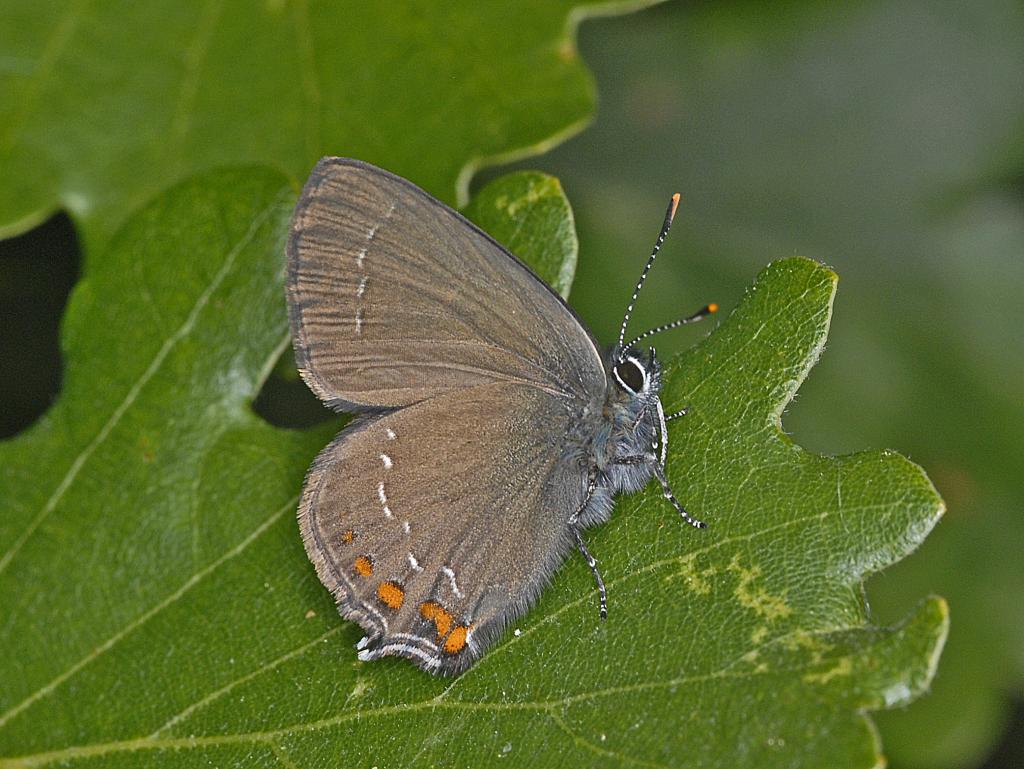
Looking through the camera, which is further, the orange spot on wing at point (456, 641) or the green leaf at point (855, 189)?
the green leaf at point (855, 189)

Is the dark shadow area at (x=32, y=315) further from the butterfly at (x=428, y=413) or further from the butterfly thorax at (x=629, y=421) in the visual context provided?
the butterfly thorax at (x=629, y=421)

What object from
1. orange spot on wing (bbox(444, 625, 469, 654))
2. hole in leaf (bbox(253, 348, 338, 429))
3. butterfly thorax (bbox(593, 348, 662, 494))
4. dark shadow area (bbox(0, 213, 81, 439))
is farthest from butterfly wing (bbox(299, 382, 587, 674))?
dark shadow area (bbox(0, 213, 81, 439))

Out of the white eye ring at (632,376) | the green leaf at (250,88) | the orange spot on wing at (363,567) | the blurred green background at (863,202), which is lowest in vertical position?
the blurred green background at (863,202)

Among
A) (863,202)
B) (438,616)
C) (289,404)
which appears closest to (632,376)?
(438,616)

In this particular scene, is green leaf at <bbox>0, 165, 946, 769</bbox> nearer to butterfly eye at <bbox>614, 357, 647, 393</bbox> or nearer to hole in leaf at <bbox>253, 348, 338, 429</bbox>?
butterfly eye at <bbox>614, 357, 647, 393</bbox>

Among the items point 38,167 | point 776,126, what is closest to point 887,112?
point 776,126

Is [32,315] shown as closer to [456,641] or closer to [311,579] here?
[311,579]

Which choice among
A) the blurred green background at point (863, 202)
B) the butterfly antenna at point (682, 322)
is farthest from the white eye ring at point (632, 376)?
the blurred green background at point (863, 202)
